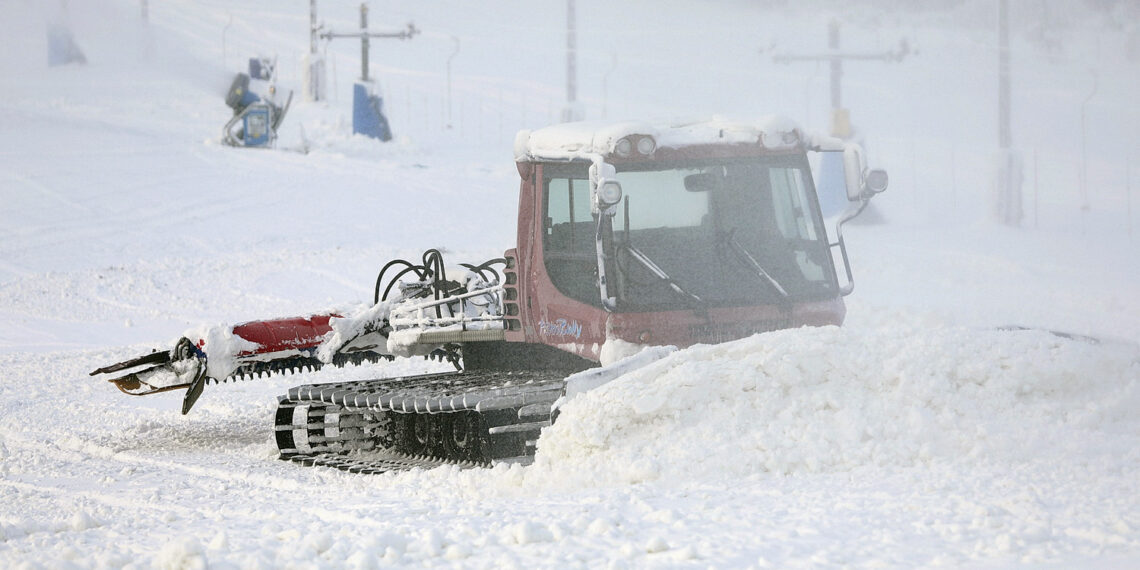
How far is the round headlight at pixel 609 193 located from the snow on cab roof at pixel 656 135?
1.70ft

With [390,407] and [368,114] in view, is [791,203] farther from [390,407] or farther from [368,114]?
[368,114]

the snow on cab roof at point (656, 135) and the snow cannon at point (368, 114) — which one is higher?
the snow on cab roof at point (656, 135)

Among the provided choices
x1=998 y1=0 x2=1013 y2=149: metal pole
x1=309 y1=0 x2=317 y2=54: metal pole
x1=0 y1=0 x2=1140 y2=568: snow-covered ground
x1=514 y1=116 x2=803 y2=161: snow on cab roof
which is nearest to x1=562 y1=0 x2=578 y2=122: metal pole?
x1=0 y1=0 x2=1140 y2=568: snow-covered ground

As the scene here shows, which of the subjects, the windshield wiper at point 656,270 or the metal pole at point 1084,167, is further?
the metal pole at point 1084,167

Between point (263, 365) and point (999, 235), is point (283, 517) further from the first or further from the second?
point (999, 235)

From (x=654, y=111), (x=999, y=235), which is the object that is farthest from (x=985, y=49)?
(x=999, y=235)

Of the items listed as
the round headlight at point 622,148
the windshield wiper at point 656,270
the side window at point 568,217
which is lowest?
the windshield wiper at point 656,270

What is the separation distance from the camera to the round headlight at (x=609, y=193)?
6145 millimetres

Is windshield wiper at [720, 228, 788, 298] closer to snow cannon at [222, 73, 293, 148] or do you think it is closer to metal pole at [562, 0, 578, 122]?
metal pole at [562, 0, 578, 122]

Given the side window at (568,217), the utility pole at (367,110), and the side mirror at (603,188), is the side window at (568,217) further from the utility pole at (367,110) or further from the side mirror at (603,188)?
the utility pole at (367,110)

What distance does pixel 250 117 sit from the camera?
2603cm

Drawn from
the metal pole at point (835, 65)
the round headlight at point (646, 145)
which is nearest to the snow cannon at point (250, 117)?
the metal pole at point (835, 65)

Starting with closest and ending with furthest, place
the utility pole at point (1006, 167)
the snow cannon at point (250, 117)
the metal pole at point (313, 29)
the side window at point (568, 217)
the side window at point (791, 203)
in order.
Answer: the side window at point (568, 217)
the side window at point (791, 203)
the utility pole at point (1006, 167)
the snow cannon at point (250, 117)
the metal pole at point (313, 29)

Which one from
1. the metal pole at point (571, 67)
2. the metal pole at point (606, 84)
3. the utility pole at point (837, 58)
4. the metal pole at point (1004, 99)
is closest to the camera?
the metal pole at point (1004, 99)
